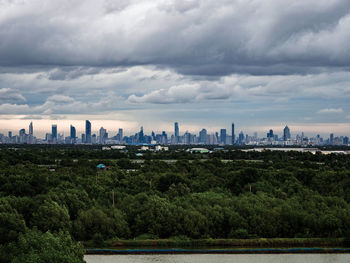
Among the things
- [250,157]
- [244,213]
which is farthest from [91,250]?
[250,157]

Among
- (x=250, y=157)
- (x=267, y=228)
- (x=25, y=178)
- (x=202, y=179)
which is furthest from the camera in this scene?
(x=250, y=157)

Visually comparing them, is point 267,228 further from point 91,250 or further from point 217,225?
point 91,250

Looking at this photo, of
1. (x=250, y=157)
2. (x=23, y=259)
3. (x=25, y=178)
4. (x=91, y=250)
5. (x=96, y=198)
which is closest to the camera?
(x=23, y=259)

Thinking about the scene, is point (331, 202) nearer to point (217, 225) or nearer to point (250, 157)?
point (217, 225)

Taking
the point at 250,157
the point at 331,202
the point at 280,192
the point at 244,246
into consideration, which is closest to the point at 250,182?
the point at 280,192

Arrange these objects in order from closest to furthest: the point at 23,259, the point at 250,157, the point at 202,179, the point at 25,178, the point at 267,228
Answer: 1. the point at 23,259
2. the point at 267,228
3. the point at 25,178
4. the point at 202,179
5. the point at 250,157

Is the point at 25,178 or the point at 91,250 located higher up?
the point at 25,178

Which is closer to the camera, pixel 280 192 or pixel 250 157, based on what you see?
pixel 280 192

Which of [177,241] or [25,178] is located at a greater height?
[25,178]

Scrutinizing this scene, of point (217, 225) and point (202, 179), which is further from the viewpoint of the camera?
point (202, 179)
